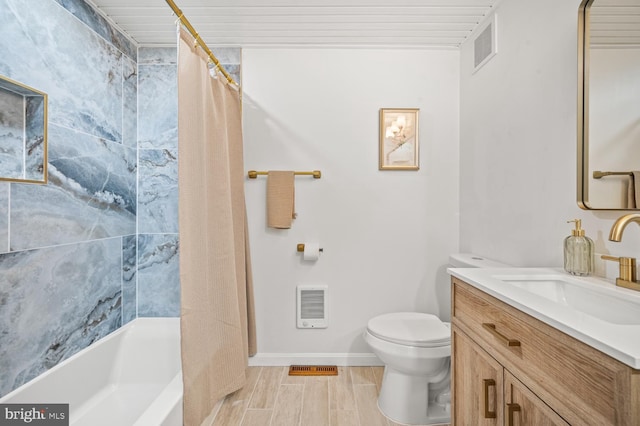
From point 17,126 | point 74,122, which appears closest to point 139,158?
point 74,122

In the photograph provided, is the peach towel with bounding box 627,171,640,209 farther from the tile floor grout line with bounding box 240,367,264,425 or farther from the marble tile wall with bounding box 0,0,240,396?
the marble tile wall with bounding box 0,0,240,396

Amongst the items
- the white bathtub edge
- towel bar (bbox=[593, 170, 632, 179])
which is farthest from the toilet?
the white bathtub edge

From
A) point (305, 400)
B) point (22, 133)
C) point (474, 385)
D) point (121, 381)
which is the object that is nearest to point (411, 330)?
point (474, 385)

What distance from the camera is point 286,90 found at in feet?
7.20

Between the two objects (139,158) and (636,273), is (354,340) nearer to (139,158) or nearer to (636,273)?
(636,273)

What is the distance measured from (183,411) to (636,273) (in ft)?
5.56

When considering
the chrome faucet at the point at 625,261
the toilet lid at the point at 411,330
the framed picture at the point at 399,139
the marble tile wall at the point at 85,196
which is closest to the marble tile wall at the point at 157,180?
the marble tile wall at the point at 85,196

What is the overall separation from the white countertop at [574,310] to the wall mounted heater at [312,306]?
117 centimetres

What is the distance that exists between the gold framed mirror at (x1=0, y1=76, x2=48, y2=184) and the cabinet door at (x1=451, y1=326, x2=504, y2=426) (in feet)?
6.15

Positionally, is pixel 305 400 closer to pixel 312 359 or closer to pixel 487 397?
pixel 312 359

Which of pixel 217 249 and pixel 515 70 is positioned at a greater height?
pixel 515 70

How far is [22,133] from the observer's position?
1.34 metres

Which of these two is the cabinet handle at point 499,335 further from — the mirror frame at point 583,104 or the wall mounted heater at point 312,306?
the wall mounted heater at point 312,306

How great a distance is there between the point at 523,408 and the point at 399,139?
1699 millimetres
